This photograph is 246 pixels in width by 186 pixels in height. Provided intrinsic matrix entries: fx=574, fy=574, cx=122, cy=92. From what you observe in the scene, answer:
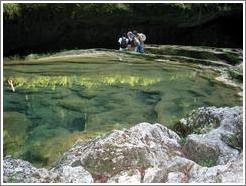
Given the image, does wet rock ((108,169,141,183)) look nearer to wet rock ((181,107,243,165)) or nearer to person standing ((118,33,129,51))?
wet rock ((181,107,243,165))

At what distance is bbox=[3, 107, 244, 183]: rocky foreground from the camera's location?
4816 mm

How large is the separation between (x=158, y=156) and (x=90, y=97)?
797mm

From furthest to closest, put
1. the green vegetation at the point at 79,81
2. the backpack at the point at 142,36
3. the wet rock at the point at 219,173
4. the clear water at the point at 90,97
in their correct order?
the backpack at the point at 142,36 < the green vegetation at the point at 79,81 < the clear water at the point at 90,97 < the wet rock at the point at 219,173

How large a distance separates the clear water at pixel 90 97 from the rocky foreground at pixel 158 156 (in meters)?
0.09

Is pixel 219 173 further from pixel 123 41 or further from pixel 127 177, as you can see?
pixel 123 41

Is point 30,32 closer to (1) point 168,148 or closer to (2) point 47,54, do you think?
(2) point 47,54

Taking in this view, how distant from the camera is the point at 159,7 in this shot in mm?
5230

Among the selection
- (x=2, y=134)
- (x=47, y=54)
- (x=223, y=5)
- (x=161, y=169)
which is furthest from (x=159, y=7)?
(x=2, y=134)

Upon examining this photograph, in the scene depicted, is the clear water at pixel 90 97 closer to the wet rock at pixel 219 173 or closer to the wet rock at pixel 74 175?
the wet rock at pixel 74 175

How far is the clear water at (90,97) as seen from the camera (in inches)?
195

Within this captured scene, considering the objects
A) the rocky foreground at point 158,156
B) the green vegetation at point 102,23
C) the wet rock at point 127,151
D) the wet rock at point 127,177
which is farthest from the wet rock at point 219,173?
the green vegetation at point 102,23

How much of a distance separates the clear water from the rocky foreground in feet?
0.29

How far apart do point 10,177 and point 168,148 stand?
1.37 m

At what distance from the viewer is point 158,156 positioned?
16.1 feet
